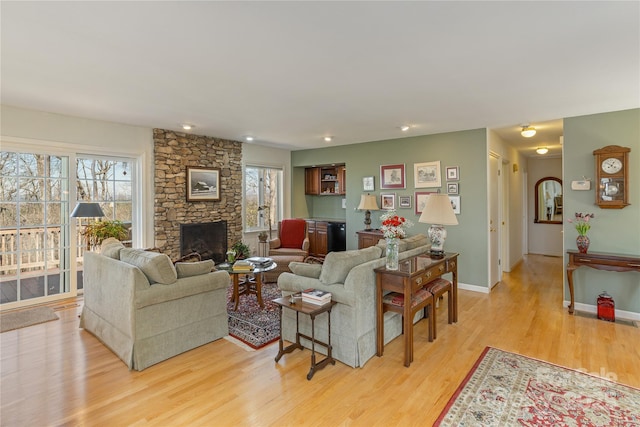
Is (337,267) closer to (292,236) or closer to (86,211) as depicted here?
(86,211)

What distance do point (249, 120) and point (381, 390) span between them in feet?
12.6

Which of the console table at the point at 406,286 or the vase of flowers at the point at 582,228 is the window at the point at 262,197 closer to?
the console table at the point at 406,286

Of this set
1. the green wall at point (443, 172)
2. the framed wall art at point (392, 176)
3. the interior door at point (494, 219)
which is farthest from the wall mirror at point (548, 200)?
the framed wall art at point (392, 176)

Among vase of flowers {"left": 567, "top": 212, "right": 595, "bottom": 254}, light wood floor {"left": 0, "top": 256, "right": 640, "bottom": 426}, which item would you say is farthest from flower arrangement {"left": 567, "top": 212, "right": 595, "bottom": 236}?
light wood floor {"left": 0, "top": 256, "right": 640, "bottom": 426}

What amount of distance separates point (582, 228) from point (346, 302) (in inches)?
134

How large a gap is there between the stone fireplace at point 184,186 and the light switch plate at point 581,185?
5.55 metres

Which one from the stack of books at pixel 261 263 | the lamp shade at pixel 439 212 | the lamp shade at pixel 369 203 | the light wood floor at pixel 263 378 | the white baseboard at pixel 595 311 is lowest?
the light wood floor at pixel 263 378

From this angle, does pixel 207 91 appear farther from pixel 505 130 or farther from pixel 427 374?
pixel 505 130

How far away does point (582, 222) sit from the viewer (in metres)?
4.21

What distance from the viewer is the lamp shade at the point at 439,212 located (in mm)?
3699

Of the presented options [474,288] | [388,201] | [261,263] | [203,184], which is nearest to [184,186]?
[203,184]

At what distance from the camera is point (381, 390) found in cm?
249

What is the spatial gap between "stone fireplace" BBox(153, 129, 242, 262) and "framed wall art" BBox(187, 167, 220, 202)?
0.26ft

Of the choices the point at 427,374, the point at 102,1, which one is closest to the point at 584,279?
the point at 427,374
